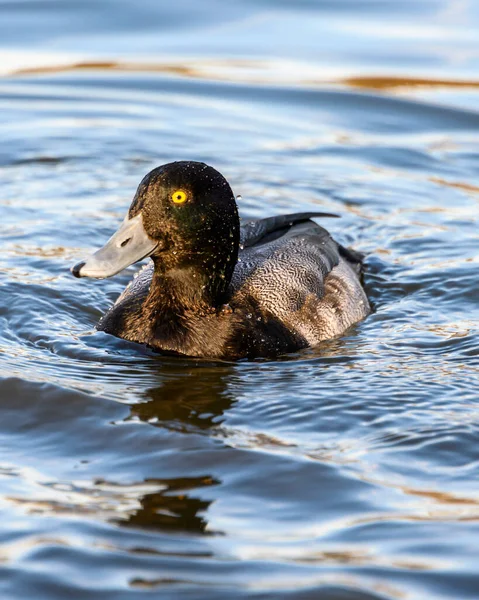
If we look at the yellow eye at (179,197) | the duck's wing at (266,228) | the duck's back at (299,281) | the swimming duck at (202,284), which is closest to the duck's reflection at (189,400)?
the swimming duck at (202,284)

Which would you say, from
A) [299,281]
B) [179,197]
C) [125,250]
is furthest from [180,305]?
[299,281]

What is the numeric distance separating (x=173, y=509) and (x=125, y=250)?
7.92ft

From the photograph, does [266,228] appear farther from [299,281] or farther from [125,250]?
[125,250]

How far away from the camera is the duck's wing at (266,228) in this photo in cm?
848

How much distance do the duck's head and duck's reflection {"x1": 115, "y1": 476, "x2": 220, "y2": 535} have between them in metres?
2.06

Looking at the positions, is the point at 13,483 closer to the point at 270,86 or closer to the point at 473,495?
the point at 473,495

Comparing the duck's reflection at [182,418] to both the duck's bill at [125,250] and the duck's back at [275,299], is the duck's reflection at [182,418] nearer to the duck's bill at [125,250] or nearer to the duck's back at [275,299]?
the duck's back at [275,299]

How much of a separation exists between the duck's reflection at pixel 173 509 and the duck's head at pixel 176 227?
2063mm

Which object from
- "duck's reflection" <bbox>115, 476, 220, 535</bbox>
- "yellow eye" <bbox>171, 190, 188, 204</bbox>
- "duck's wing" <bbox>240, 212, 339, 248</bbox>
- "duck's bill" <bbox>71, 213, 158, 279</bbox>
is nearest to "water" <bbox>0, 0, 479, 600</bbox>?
"duck's reflection" <bbox>115, 476, 220, 535</bbox>

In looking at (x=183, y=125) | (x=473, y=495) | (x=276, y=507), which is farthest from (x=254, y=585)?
(x=183, y=125)

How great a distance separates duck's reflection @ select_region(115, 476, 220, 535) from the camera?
5008mm

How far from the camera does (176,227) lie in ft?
23.4

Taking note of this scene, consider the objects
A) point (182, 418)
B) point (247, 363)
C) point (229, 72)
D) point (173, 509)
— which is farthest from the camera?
point (229, 72)

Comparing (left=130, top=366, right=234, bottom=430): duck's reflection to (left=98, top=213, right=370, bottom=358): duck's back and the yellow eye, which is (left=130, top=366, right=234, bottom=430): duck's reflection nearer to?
(left=98, top=213, right=370, bottom=358): duck's back
